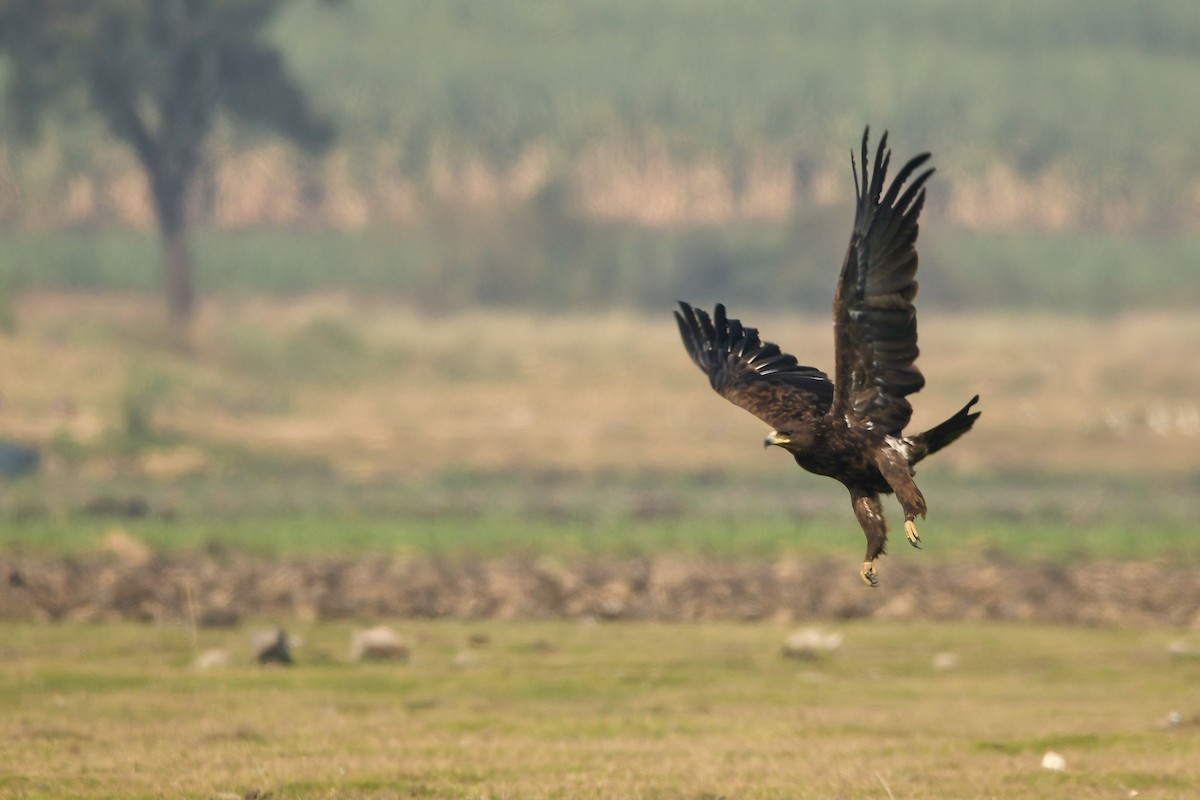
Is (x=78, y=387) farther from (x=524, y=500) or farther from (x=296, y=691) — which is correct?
(x=296, y=691)

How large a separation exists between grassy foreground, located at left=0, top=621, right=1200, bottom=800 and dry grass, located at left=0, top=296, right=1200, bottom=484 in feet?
59.5

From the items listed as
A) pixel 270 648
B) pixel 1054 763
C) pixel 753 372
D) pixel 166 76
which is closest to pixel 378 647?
pixel 270 648

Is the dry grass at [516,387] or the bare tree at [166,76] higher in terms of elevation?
the bare tree at [166,76]

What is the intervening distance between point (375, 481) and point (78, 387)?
31.0ft

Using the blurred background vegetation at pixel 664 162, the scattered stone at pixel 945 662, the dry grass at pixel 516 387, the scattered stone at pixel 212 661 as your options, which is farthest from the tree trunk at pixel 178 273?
the scattered stone at pixel 945 662

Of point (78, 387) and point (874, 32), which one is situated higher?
point (874, 32)

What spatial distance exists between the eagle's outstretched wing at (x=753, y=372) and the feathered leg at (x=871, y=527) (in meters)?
0.65

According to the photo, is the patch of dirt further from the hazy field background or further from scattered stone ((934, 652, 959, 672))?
scattered stone ((934, 652, 959, 672))

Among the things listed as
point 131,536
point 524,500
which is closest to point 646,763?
point 131,536

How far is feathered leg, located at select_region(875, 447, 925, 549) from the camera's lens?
1323 centimetres

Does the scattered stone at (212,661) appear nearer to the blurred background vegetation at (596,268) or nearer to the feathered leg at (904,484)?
the feathered leg at (904,484)

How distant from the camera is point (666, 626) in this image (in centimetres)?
2222

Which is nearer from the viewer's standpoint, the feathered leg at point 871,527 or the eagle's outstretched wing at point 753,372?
the feathered leg at point 871,527

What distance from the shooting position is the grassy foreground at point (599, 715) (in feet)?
43.8
